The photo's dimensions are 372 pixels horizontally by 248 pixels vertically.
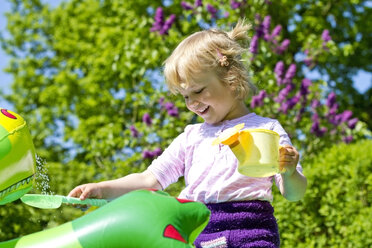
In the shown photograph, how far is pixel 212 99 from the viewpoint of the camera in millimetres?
2072

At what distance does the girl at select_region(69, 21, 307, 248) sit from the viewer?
187 cm

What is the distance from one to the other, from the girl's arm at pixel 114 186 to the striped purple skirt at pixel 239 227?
32 cm

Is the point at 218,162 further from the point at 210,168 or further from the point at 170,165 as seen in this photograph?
the point at 170,165

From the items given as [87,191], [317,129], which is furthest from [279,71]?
[87,191]

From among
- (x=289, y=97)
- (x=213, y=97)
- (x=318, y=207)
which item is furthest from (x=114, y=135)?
(x=213, y=97)

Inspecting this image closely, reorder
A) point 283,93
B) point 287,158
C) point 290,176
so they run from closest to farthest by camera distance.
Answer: point 287,158, point 290,176, point 283,93

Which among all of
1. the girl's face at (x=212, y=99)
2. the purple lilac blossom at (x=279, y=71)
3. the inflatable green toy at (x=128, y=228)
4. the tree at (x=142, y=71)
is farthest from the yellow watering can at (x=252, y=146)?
the purple lilac blossom at (x=279, y=71)

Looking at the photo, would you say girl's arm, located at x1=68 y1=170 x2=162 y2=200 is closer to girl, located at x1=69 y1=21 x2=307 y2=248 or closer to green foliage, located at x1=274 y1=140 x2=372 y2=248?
girl, located at x1=69 y1=21 x2=307 y2=248

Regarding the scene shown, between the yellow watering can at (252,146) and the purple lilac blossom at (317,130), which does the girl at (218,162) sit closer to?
the yellow watering can at (252,146)

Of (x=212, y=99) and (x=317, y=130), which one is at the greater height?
(x=212, y=99)

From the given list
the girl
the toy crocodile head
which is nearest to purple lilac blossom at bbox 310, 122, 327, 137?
the girl

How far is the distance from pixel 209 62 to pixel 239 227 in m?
0.64

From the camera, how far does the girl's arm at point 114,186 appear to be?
6.14ft

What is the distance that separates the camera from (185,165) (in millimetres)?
2150
